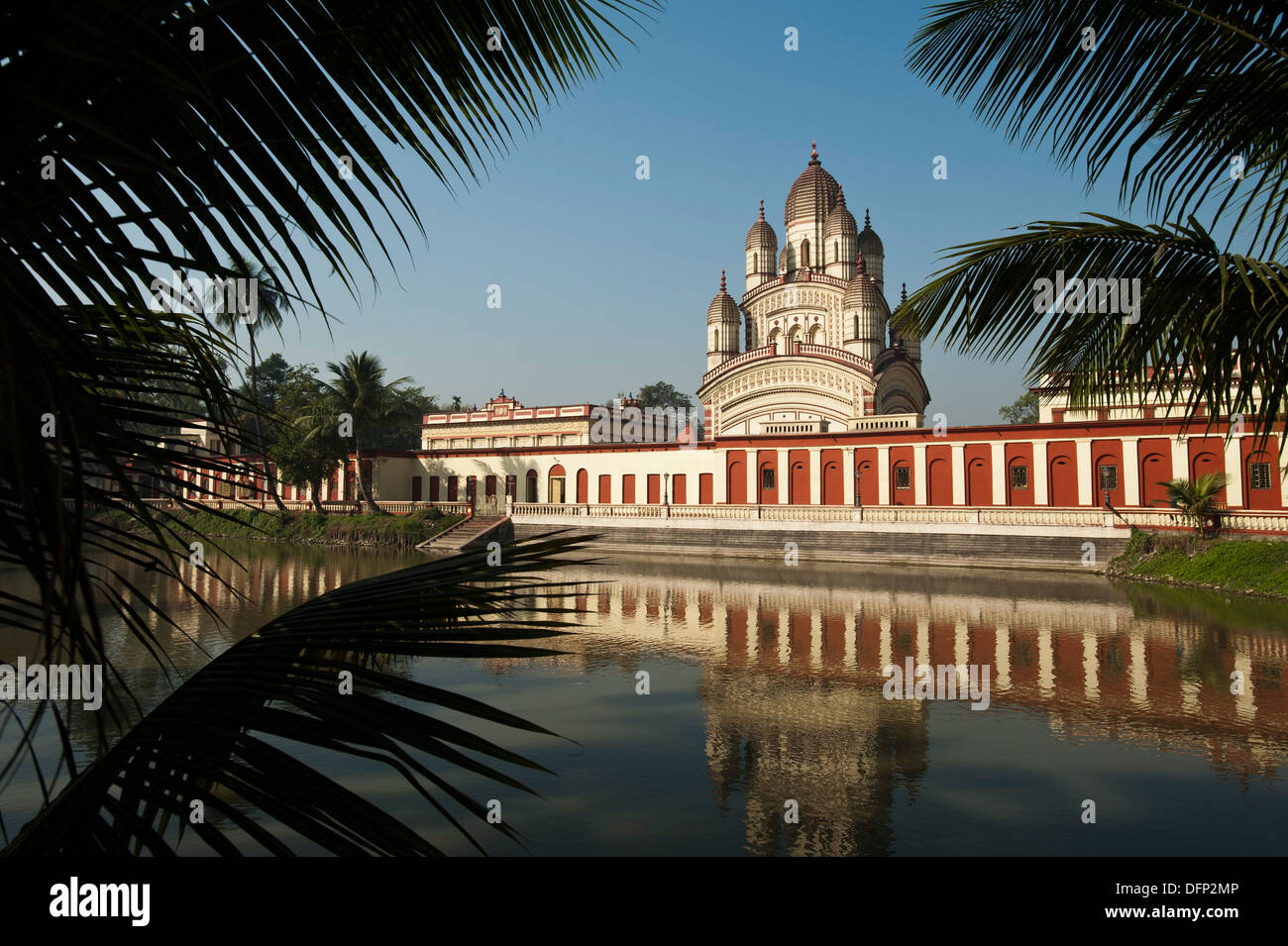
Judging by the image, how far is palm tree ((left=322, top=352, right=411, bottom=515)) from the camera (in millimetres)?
39562

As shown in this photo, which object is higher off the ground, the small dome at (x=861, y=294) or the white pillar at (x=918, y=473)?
the small dome at (x=861, y=294)

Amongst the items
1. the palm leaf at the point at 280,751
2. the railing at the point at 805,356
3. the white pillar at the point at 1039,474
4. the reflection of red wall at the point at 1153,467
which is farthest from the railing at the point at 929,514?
the palm leaf at the point at 280,751

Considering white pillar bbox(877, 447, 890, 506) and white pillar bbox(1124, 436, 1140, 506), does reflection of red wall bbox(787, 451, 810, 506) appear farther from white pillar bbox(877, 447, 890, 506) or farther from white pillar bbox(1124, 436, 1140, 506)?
white pillar bbox(1124, 436, 1140, 506)

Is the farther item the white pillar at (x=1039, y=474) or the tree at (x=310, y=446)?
the tree at (x=310, y=446)

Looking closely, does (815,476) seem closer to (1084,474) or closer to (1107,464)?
(1084,474)

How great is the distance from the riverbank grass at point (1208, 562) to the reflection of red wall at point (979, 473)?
709cm

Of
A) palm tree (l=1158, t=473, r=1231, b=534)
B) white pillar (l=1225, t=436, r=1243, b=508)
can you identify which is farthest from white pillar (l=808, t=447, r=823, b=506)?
white pillar (l=1225, t=436, r=1243, b=508)

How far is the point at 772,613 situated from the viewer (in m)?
16.8

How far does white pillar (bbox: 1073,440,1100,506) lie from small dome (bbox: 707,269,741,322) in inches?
1214

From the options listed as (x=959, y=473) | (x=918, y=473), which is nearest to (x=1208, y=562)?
(x=959, y=473)

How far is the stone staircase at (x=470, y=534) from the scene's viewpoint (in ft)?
112

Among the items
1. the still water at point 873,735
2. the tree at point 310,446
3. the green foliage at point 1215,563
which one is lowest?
the still water at point 873,735

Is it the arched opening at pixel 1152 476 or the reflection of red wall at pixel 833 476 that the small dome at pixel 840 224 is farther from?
the arched opening at pixel 1152 476

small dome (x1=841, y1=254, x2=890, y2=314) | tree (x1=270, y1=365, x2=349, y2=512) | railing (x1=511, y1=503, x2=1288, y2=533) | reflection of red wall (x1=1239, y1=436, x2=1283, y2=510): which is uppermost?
small dome (x1=841, y1=254, x2=890, y2=314)
